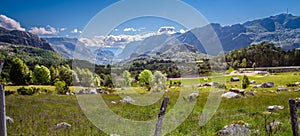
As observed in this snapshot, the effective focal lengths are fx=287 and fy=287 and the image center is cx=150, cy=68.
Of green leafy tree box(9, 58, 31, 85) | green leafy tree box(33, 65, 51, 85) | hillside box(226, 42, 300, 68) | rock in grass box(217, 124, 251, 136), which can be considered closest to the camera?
rock in grass box(217, 124, 251, 136)

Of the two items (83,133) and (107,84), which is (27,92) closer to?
(107,84)

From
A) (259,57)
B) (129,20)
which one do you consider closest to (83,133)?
(129,20)

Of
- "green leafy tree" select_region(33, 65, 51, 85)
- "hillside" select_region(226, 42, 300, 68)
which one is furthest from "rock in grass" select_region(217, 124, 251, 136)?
"hillside" select_region(226, 42, 300, 68)

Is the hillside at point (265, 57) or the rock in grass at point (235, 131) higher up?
the hillside at point (265, 57)

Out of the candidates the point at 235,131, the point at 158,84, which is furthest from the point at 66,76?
the point at 235,131

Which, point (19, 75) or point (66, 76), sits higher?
point (19, 75)

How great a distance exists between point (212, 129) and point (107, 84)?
47391 mm

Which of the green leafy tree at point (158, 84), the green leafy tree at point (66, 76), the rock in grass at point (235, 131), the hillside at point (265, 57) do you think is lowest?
the green leafy tree at point (158, 84)

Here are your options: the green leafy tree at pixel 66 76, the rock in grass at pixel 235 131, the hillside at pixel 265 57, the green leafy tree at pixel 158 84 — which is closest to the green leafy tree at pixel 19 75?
the green leafy tree at pixel 66 76

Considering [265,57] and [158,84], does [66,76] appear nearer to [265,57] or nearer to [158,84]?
[158,84]

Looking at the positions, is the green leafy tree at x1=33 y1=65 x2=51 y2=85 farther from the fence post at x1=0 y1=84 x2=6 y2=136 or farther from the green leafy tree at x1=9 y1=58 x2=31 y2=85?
the fence post at x1=0 y1=84 x2=6 y2=136

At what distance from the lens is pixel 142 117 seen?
44.3 feet

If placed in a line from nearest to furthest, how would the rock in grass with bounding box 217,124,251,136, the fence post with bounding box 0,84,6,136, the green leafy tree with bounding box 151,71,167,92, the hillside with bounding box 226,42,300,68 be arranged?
1. the fence post with bounding box 0,84,6,136
2. the rock in grass with bounding box 217,124,251,136
3. the green leafy tree with bounding box 151,71,167,92
4. the hillside with bounding box 226,42,300,68

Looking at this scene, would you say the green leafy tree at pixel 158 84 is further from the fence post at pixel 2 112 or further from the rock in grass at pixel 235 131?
the fence post at pixel 2 112
